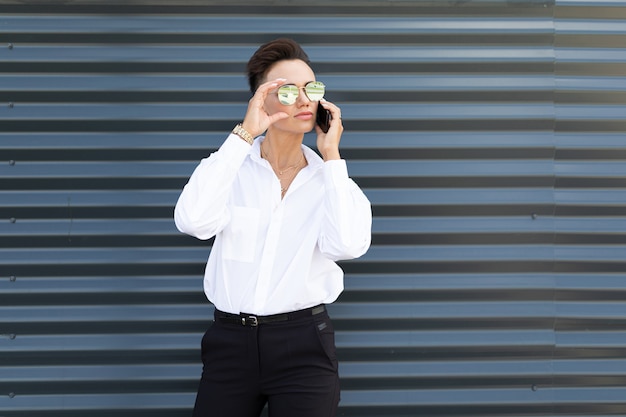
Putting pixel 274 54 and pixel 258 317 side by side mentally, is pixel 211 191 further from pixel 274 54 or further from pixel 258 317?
pixel 274 54

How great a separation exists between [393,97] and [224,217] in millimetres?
1240

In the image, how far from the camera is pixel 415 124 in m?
3.20

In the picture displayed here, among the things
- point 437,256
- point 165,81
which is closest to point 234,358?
point 437,256

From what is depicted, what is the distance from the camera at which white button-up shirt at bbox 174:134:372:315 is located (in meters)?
2.28

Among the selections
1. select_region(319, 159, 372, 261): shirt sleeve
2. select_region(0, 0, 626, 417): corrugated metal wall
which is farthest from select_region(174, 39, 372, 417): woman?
select_region(0, 0, 626, 417): corrugated metal wall

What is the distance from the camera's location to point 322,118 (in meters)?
2.51

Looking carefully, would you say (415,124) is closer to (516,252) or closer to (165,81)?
(516,252)

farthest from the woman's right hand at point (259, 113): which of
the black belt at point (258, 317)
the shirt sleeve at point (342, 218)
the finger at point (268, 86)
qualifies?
the black belt at point (258, 317)

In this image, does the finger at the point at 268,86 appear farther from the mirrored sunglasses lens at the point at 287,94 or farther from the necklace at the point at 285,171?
the necklace at the point at 285,171

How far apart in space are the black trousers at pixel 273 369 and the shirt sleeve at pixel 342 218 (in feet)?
0.87

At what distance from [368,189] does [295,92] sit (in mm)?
984

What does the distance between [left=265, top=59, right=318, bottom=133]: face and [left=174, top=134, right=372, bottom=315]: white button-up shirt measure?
17cm

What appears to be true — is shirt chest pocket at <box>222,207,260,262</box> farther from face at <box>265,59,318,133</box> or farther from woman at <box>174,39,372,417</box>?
face at <box>265,59,318,133</box>

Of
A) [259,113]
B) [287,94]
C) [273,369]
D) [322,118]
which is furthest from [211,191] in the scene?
[273,369]
